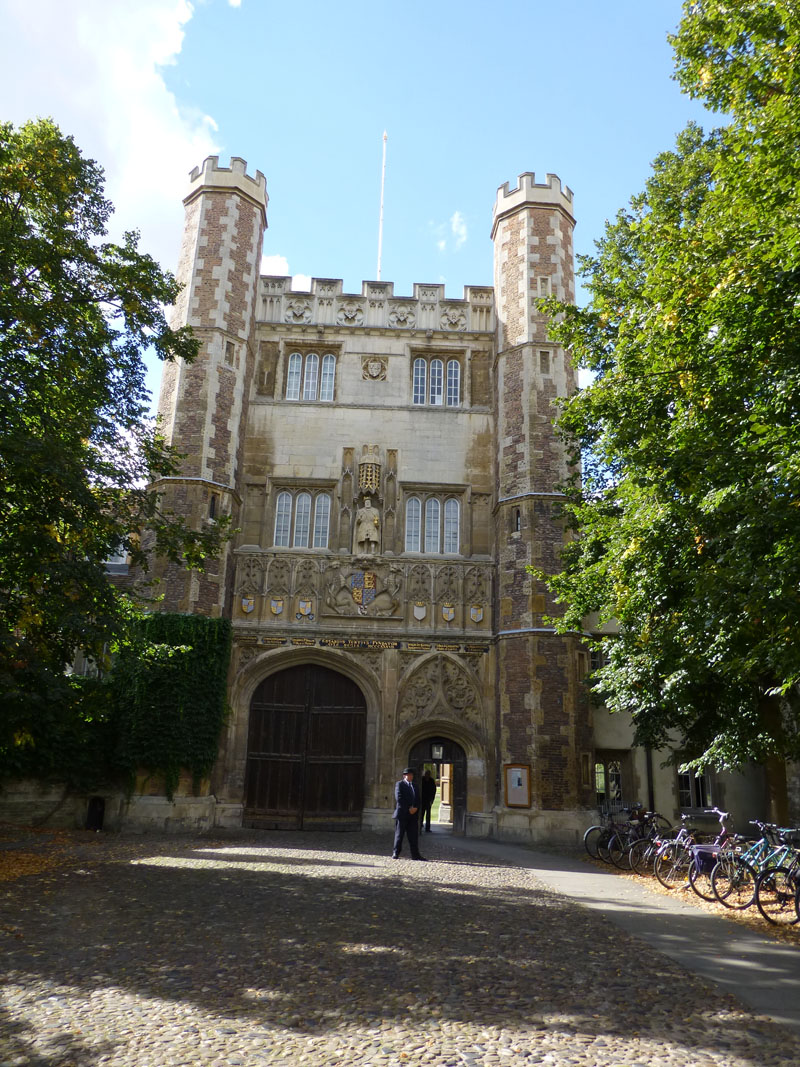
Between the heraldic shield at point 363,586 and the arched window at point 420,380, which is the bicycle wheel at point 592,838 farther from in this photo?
the arched window at point 420,380

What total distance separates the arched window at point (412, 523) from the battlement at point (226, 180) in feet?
31.2

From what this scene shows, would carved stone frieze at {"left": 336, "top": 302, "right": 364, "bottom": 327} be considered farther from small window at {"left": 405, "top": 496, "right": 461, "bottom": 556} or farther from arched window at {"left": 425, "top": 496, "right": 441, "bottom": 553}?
arched window at {"left": 425, "top": 496, "right": 441, "bottom": 553}

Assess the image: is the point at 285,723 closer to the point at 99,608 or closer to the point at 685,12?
the point at 99,608

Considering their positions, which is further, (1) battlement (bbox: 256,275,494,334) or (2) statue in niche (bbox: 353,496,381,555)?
(1) battlement (bbox: 256,275,494,334)

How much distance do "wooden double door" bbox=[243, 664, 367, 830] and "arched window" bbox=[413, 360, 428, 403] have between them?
26.1ft

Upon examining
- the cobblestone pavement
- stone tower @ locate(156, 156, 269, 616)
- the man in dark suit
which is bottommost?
the cobblestone pavement

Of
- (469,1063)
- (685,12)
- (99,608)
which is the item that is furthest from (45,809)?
(685,12)

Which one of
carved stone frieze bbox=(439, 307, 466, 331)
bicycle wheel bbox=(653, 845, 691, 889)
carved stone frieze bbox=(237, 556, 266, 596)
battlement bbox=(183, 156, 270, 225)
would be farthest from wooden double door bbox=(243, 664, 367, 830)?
battlement bbox=(183, 156, 270, 225)

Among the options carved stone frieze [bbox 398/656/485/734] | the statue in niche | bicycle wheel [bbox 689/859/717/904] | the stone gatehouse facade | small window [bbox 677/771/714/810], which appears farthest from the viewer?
the statue in niche

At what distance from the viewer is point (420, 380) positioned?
21641 mm

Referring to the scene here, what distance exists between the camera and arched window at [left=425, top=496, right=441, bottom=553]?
65.6 feet

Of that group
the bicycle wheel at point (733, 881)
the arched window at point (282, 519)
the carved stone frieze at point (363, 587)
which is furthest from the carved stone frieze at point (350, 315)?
the bicycle wheel at point (733, 881)

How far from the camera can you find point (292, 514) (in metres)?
20.1

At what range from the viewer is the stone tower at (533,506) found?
16984mm
